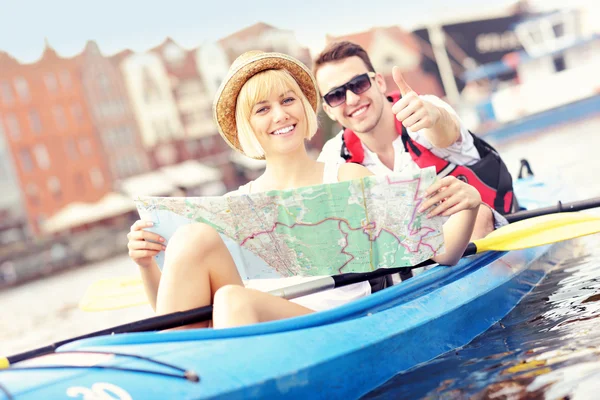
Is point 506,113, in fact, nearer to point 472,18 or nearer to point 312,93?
point 472,18

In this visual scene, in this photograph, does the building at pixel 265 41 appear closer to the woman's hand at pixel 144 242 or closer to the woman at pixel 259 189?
the woman at pixel 259 189

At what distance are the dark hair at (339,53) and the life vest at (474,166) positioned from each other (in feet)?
1.04

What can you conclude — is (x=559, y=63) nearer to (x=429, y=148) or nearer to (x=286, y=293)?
(x=429, y=148)

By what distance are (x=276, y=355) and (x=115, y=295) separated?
A: 1.87 m

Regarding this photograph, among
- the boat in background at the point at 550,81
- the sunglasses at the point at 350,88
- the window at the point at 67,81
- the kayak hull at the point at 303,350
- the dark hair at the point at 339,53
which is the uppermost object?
the window at the point at 67,81

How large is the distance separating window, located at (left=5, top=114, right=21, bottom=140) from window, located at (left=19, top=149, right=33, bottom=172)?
680 mm

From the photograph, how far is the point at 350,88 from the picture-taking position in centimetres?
366

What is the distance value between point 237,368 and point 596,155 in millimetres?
10441

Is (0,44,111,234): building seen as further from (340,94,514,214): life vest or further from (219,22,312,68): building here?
(340,94,514,214): life vest

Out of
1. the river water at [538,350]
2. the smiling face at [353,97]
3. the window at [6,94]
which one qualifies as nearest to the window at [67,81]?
the window at [6,94]

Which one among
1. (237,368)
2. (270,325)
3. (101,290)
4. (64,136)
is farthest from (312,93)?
(64,136)

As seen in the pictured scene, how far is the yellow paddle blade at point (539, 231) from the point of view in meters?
3.42

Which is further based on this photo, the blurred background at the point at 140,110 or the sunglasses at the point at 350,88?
the blurred background at the point at 140,110

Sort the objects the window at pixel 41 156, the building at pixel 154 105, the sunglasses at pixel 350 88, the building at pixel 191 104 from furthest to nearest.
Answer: the building at pixel 191 104 → the building at pixel 154 105 → the window at pixel 41 156 → the sunglasses at pixel 350 88
